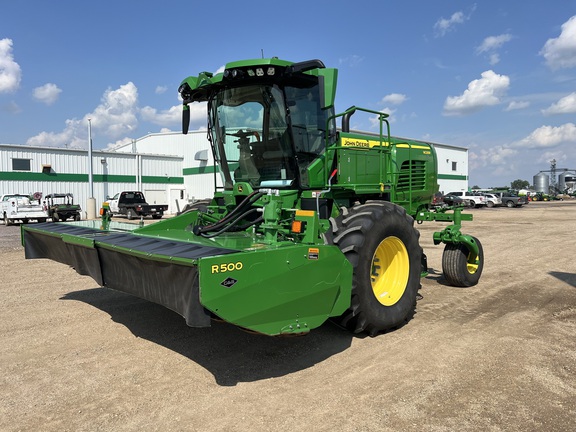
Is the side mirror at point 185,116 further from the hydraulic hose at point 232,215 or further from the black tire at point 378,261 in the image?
the black tire at point 378,261

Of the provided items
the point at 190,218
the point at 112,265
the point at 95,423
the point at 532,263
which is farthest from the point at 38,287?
the point at 532,263

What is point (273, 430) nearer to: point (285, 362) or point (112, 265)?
point (285, 362)

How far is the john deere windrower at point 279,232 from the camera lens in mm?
3510

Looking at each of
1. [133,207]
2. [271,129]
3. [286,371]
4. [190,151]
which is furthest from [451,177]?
[286,371]

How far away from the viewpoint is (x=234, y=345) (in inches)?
179

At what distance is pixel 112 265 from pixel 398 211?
10.2 ft

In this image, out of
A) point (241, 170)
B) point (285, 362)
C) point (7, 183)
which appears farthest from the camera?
point (7, 183)

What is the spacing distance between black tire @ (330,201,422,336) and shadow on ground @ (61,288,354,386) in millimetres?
391

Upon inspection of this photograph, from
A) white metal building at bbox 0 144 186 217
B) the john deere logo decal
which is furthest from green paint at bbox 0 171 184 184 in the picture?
the john deere logo decal

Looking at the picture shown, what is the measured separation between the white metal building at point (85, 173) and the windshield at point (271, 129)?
26.4 m

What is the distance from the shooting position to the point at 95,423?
3.08 m

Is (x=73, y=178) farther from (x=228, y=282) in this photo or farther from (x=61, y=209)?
(x=228, y=282)

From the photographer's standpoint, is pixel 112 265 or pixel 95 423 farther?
pixel 112 265

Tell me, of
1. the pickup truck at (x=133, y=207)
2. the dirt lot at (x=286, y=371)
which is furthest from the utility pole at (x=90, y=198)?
the dirt lot at (x=286, y=371)
